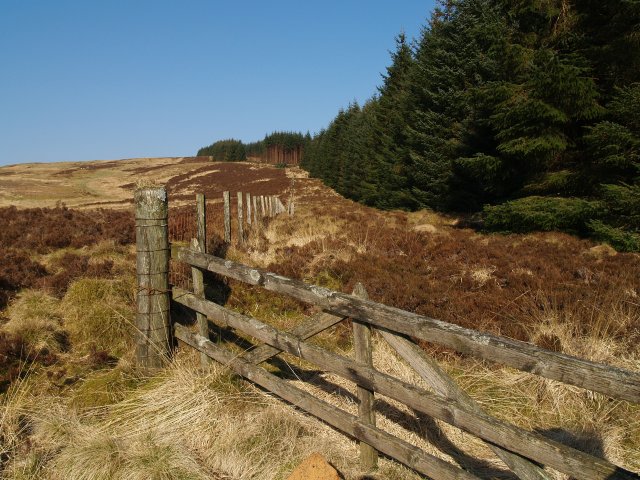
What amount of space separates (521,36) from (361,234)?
7.94 m

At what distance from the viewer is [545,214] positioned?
36.5 ft

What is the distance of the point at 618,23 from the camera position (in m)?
10.5

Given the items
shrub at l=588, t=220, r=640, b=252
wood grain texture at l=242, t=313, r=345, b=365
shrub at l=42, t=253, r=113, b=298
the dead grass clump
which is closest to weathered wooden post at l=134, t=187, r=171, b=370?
the dead grass clump

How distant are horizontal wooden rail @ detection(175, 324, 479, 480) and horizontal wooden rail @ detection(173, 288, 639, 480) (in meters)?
0.32

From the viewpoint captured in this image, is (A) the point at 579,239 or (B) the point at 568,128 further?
(B) the point at 568,128

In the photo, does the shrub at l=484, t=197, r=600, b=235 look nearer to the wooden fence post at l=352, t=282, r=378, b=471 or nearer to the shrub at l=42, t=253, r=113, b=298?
the wooden fence post at l=352, t=282, r=378, b=471

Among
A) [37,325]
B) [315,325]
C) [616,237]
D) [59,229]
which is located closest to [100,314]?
[37,325]

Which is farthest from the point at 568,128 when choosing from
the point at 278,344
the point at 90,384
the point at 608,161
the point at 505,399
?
the point at 90,384

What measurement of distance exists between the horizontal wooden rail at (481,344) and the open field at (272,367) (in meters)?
1.27

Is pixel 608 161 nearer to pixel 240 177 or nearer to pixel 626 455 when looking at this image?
pixel 626 455

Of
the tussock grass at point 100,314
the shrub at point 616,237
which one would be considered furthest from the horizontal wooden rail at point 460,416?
the shrub at point 616,237

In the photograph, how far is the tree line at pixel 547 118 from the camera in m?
9.91

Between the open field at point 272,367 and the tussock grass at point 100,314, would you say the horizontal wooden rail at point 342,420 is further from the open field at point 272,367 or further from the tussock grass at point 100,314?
the tussock grass at point 100,314

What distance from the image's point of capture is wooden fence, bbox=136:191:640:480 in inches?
85.5
